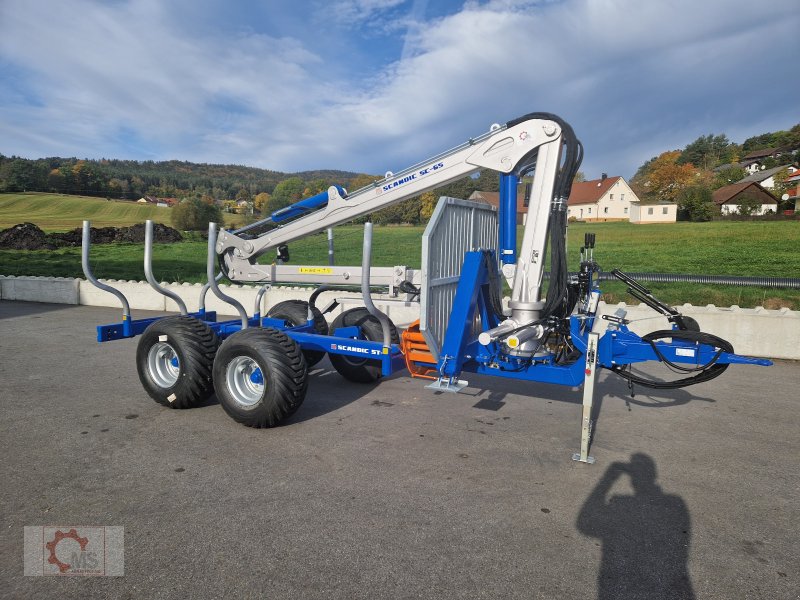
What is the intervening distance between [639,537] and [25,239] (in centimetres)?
3267

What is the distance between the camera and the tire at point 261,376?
544 centimetres

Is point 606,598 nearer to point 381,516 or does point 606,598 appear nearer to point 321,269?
point 381,516

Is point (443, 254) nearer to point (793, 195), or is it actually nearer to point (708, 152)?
point (793, 195)

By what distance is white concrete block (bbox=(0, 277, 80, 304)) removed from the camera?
15266 millimetres

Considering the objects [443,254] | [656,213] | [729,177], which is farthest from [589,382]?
[729,177]

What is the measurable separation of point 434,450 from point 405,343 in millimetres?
1151

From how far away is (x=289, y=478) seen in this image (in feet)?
14.8

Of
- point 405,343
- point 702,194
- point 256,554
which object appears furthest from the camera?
point 702,194

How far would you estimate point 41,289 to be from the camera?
51.1ft

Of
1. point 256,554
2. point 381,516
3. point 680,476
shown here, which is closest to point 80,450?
point 256,554

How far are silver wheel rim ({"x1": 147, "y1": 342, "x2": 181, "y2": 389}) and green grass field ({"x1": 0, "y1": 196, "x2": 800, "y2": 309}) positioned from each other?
10.2ft

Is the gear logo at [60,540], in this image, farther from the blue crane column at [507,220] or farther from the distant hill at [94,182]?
the distant hill at [94,182]

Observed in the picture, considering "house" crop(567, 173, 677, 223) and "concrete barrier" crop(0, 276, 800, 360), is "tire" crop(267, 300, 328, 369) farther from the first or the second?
"house" crop(567, 173, 677, 223)

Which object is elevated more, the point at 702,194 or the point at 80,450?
the point at 702,194
